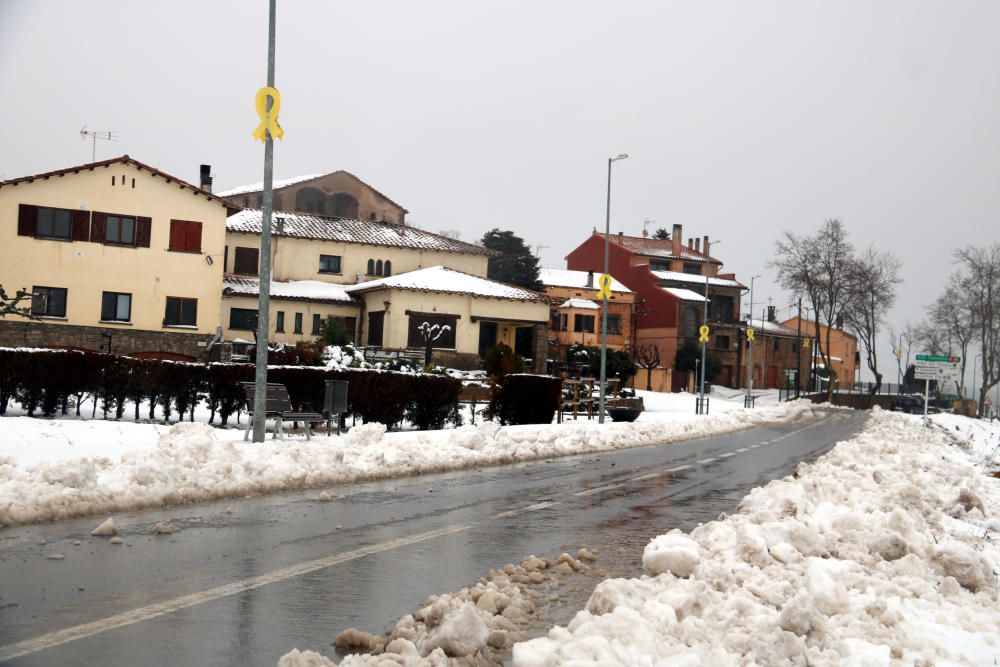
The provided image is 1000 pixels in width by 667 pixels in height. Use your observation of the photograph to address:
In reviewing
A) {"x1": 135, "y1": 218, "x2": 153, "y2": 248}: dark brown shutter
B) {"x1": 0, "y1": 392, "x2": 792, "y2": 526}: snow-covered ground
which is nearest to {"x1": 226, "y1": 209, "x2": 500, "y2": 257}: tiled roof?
{"x1": 135, "y1": 218, "x2": 153, "y2": 248}: dark brown shutter

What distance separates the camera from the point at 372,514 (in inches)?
424

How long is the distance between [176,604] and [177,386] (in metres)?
15.1

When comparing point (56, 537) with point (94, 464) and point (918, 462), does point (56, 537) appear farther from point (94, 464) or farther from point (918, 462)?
point (918, 462)

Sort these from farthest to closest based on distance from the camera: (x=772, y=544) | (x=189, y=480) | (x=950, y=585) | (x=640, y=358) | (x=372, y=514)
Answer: (x=640, y=358) → (x=189, y=480) → (x=372, y=514) → (x=772, y=544) → (x=950, y=585)

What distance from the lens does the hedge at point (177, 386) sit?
18875mm

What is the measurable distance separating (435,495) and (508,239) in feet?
242

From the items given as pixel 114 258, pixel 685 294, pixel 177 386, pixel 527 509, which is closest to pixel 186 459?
pixel 527 509

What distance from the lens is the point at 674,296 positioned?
3342 inches

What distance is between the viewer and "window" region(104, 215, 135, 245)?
153ft

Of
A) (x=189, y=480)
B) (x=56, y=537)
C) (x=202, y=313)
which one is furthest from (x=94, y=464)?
(x=202, y=313)

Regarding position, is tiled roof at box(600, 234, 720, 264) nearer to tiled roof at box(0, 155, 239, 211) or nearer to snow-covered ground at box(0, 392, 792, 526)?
tiled roof at box(0, 155, 239, 211)

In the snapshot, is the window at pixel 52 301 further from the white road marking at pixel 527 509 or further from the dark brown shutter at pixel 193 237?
the white road marking at pixel 527 509

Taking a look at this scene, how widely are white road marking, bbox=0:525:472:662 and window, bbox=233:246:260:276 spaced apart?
5223cm

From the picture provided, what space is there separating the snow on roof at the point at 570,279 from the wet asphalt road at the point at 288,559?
69.8 m
